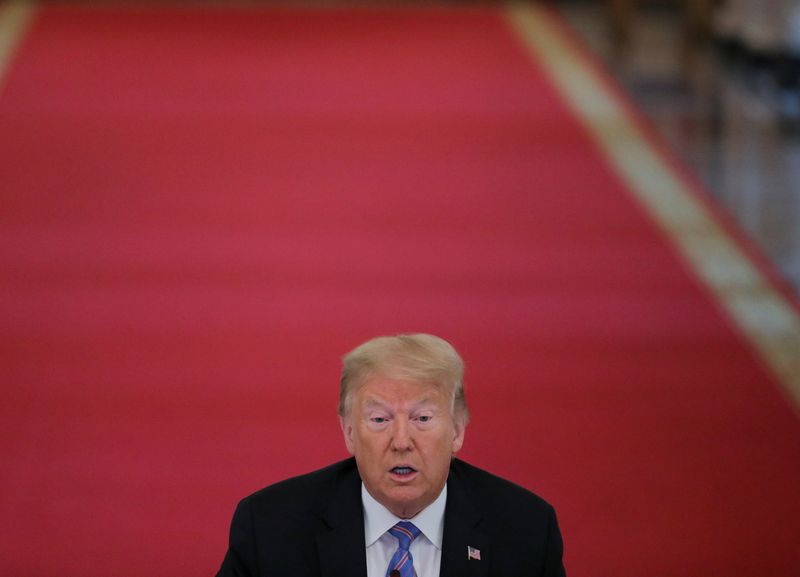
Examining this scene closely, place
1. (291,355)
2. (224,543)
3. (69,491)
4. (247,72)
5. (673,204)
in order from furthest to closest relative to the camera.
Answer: (247,72), (673,204), (291,355), (69,491), (224,543)

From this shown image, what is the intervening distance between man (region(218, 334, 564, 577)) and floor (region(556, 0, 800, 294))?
14.6ft

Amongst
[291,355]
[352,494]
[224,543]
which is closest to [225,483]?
[224,543]

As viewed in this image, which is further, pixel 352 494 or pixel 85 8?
pixel 85 8

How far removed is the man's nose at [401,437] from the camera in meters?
2.40

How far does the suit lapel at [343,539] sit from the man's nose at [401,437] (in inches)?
6.3

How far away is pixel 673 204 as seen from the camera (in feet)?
26.0

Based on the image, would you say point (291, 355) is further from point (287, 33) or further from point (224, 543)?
point (287, 33)

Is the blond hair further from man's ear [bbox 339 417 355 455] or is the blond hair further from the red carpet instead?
the red carpet

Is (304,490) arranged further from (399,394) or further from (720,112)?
(720,112)

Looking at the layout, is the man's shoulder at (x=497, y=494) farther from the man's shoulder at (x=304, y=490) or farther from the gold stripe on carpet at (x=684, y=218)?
the gold stripe on carpet at (x=684, y=218)

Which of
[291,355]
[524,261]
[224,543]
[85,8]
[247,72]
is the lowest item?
[224,543]

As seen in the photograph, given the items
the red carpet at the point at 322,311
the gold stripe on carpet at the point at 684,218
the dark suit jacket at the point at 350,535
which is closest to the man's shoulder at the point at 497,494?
the dark suit jacket at the point at 350,535

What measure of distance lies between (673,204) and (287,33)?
17.7ft

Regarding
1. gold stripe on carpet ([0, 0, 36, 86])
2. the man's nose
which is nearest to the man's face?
the man's nose
